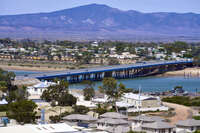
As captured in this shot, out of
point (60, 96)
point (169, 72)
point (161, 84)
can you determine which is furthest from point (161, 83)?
point (60, 96)

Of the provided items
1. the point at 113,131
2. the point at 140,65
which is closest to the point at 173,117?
the point at 113,131

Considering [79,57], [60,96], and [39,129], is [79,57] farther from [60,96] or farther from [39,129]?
[39,129]

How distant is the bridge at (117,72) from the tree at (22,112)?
3471 cm

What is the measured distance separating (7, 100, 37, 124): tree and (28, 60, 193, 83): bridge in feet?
114

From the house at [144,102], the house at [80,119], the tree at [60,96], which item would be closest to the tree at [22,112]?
the house at [80,119]

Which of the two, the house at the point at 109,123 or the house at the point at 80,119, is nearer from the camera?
the house at the point at 109,123

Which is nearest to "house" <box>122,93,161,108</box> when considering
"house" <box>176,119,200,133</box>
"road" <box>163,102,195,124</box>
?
"road" <box>163,102,195,124</box>

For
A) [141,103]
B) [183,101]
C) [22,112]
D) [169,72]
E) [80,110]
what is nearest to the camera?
[22,112]

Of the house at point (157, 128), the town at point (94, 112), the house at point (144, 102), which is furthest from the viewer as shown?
the house at point (144, 102)

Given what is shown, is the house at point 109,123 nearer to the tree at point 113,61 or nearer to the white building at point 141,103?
the white building at point 141,103

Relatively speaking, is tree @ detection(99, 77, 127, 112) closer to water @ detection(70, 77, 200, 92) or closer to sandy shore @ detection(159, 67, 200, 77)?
water @ detection(70, 77, 200, 92)

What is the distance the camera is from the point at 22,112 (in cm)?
3475

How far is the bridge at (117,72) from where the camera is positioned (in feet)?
252

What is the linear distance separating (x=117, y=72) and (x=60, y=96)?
45.7 metres
